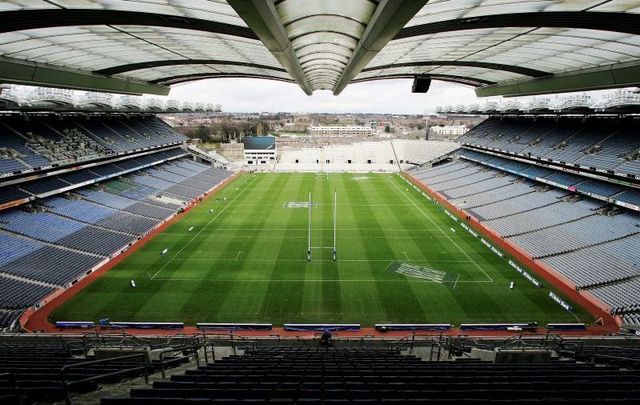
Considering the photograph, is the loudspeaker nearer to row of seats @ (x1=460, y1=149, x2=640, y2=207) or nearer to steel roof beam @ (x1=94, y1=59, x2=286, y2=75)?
steel roof beam @ (x1=94, y1=59, x2=286, y2=75)

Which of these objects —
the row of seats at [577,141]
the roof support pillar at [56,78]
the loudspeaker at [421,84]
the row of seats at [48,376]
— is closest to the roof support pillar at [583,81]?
the loudspeaker at [421,84]

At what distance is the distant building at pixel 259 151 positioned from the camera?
263 feet

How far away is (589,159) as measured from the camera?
3606cm

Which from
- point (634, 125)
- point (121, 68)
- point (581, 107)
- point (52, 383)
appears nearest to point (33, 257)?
point (121, 68)

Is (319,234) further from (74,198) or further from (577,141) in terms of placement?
(577,141)

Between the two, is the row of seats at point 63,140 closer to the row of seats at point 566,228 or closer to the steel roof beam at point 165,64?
the steel roof beam at point 165,64

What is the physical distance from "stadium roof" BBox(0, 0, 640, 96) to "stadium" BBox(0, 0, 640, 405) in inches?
5.7

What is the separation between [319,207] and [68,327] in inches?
1171

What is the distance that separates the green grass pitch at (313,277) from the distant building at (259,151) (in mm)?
38385

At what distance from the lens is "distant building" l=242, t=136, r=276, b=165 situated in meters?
80.1

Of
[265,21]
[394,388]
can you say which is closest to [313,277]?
[394,388]

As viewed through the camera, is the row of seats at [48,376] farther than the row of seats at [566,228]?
No

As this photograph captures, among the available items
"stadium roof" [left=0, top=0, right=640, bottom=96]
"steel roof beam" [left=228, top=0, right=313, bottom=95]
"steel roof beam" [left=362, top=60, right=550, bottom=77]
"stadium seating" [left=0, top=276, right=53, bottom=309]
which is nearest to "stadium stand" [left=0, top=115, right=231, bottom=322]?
"stadium seating" [left=0, top=276, right=53, bottom=309]

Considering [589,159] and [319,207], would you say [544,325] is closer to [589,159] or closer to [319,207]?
[589,159]
